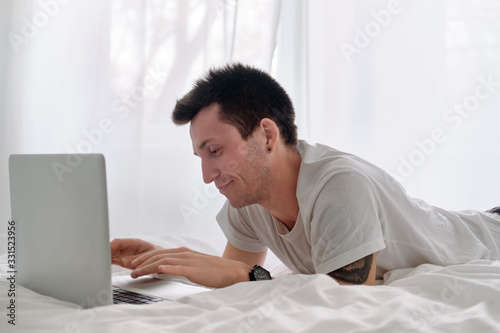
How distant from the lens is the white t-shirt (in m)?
1.19

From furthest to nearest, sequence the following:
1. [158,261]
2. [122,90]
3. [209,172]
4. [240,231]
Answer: [122,90]
[240,231]
[209,172]
[158,261]

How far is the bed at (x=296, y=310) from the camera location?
2.39ft

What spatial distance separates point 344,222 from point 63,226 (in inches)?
23.3

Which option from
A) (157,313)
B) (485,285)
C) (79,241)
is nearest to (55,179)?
(79,241)

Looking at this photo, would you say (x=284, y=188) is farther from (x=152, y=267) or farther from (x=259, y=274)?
(x=152, y=267)

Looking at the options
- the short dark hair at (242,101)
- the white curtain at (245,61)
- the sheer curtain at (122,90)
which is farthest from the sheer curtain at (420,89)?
the short dark hair at (242,101)

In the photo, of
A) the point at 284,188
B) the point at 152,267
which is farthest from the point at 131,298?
the point at 284,188

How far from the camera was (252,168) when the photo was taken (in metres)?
1.37

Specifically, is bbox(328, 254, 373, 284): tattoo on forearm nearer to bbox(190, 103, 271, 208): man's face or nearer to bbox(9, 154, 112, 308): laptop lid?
bbox(190, 103, 271, 208): man's face

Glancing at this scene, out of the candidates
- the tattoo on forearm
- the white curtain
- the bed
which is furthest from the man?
the white curtain

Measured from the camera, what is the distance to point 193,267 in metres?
1.11

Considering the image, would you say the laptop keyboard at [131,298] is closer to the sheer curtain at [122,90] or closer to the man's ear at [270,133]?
the man's ear at [270,133]

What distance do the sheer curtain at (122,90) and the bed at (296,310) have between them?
1854 millimetres

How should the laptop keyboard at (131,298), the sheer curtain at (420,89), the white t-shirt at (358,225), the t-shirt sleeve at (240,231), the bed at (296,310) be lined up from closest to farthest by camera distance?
the bed at (296,310) < the laptop keyboard at (131,298) < the white t-shirt at (358,225) < the t-shirt sleeve at (240,231) < the sheer curtain at (420,89)
